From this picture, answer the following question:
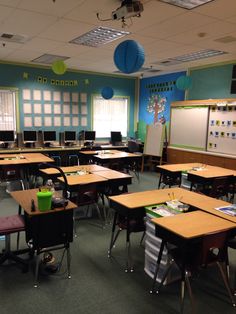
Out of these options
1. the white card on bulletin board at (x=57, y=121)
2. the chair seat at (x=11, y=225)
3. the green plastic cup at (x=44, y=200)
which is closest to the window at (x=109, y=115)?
the white card on bulletin board at (x=57, y=121)

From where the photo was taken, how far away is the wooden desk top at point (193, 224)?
6.87 ft

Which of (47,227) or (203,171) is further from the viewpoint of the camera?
(203,171)

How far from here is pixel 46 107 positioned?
318 inches

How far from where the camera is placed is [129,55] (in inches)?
125

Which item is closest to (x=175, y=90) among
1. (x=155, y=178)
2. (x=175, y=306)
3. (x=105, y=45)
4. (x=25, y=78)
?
(x=155, y=178)

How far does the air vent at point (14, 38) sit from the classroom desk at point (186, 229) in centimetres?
425

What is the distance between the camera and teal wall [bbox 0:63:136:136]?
746 cm

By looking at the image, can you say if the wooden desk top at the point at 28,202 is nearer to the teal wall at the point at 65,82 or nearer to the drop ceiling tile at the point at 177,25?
the drop ceiling tile at the point at 177,25

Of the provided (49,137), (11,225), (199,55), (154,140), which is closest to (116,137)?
(154,140)

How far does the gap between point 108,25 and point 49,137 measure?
4391 millimetres

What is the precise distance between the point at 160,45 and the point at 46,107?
4.10m

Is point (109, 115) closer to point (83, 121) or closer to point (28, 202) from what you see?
point (83, 121)

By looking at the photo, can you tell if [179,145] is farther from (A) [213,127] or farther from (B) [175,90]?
(B) [175,90]

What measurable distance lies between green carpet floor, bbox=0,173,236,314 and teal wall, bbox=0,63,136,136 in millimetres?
5831
